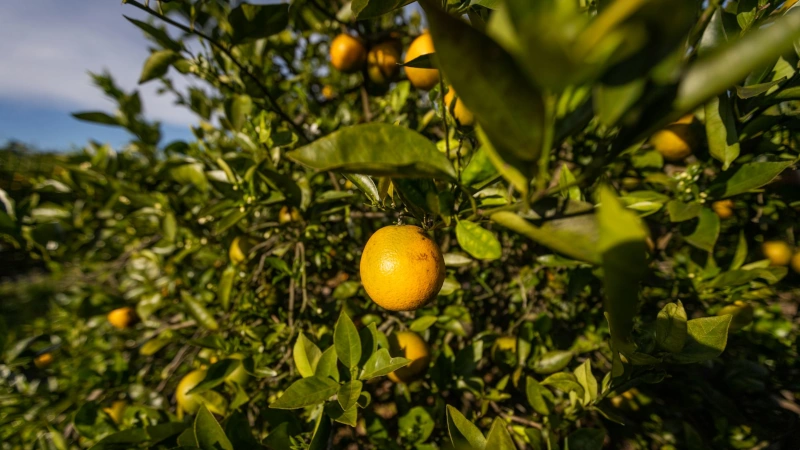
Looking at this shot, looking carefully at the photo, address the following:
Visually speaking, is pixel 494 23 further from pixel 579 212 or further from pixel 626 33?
pixel 579 212

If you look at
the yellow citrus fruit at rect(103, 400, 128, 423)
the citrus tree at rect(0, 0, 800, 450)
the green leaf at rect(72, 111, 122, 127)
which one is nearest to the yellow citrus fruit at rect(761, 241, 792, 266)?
the citrus tree at rect(0, 0, 800, 450)

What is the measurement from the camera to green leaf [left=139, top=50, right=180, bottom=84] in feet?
4.59

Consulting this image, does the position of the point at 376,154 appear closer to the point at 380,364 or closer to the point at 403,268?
the point at 403,268

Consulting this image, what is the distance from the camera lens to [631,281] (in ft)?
1.17

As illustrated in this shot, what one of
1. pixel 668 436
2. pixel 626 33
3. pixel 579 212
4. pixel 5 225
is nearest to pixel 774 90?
pixel 579 212

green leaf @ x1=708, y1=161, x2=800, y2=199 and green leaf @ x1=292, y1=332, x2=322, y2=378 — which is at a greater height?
green leaf @ x1=708, y1=161, x2=800, y2=199

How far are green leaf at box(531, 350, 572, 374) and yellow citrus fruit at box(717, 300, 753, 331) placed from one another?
1.91 feet

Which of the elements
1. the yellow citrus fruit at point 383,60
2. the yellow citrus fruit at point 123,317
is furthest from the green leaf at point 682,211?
the yellow citrus fruit at point 123,317

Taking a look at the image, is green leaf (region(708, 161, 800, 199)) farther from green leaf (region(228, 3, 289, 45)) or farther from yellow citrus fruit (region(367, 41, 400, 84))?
green leaf (region(228, 3, 289, 45))

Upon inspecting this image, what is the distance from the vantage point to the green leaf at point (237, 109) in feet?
5.03

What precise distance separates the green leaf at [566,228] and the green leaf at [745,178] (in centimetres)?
100

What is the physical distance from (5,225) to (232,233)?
0.88 m

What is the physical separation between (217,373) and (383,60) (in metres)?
1.56

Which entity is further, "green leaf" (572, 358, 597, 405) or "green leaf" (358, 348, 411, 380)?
"green leaf" (572, 358, 597, 405)
